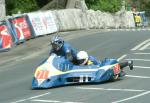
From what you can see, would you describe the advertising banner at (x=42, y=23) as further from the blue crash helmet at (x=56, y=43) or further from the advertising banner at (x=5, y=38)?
the blue crash helmet at (x=56, y=43)

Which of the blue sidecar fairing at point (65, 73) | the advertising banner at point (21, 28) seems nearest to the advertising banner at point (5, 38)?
the advertising banner at point (21, 28)

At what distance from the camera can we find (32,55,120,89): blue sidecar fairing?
626 inches

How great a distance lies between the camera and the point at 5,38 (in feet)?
90.0

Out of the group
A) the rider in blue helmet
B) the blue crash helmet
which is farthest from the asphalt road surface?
the blue crash helmet

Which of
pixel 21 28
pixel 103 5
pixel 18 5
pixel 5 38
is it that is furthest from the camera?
pixel 103 5

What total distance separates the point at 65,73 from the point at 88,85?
2.34ft

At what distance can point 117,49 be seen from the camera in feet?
84.4

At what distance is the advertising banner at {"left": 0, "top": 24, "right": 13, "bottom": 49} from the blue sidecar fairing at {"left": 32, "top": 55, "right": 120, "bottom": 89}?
10942 mm

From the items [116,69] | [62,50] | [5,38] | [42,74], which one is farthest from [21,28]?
[42,74]

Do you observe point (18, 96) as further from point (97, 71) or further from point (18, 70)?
point (18, 70)

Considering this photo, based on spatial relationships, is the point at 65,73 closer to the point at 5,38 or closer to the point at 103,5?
the point at 5,38

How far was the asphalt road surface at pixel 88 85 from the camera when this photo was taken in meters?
14.1

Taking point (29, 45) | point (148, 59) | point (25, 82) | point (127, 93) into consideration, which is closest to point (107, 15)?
point (29, 45)

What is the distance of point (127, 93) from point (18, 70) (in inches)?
313
